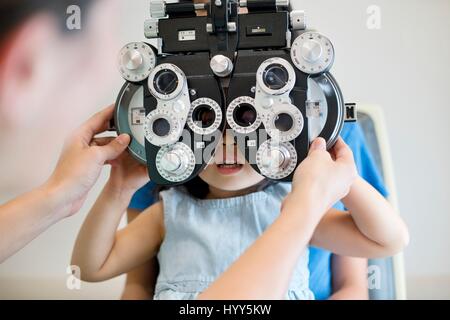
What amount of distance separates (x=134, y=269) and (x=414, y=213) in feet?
1.29

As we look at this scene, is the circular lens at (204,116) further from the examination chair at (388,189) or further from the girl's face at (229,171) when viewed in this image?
the examination chair at (388,189)

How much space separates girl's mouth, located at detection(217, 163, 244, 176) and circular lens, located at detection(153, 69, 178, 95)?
0.12m

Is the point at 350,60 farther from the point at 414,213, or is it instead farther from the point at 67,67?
the point at 67,67

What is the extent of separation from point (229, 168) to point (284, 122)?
110 millimetres

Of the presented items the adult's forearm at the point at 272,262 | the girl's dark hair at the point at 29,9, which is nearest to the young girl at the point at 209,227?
the adult's forearm at the point at 272,262

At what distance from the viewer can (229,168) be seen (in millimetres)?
619

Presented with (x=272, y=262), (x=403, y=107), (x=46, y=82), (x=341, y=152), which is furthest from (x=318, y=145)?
(x=46, y=82)

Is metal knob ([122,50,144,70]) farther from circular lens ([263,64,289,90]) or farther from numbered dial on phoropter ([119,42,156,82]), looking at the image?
circular lens ([263,64,289,90])

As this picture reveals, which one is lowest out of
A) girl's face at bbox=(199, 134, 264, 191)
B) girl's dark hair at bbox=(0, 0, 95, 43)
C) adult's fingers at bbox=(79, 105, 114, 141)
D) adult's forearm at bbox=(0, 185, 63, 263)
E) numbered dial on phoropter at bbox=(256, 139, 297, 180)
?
adult's forearm at bbox=(0, 185, 63, 263)

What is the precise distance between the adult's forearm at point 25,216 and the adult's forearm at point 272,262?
233mm

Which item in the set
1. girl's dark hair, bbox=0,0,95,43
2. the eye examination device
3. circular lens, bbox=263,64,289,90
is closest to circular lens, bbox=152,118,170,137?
the eye examination device

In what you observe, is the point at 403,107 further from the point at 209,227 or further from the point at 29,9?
the point at 29,9

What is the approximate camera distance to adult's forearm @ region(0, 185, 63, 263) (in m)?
0.58
